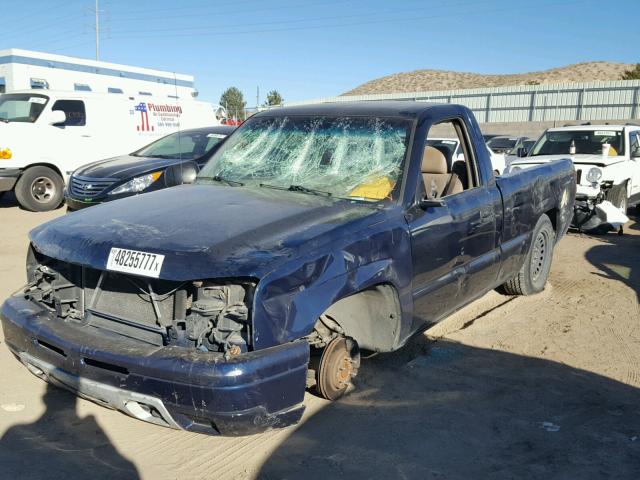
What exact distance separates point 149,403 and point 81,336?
0.58 metres

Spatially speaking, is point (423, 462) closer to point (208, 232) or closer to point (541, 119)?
point (208, 232)

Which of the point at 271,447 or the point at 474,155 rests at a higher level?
the point at 474,155

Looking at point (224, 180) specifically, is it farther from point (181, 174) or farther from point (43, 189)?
point (43, 189)

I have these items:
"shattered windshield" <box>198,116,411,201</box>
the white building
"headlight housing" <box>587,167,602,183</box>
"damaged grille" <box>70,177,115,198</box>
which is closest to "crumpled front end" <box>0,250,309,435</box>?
"shattered windshield" <box>198,116,411,201</box>

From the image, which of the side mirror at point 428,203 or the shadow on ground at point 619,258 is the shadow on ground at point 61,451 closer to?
the side mirror at point 428,203

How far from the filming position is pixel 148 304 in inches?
Answer: 123

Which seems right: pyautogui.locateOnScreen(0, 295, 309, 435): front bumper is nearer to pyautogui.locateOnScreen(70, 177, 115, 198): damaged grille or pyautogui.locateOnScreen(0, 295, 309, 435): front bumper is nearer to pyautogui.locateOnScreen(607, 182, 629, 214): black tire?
pyautogui.locateOnScreen(70, 177, 115, 198): damaged grille

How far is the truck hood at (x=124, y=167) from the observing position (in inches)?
330

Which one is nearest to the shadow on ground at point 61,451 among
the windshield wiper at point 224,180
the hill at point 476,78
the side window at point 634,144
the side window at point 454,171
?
the windshield wiper at point 224,180

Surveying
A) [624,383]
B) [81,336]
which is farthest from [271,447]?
[624,383]

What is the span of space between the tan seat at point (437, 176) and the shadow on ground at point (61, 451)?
8.55 ft

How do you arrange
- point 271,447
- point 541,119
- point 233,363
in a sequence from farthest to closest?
point 541,119, point 271,447, point 233,363

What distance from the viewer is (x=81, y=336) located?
309cm

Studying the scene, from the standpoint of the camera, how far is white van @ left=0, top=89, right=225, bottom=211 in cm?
1048
